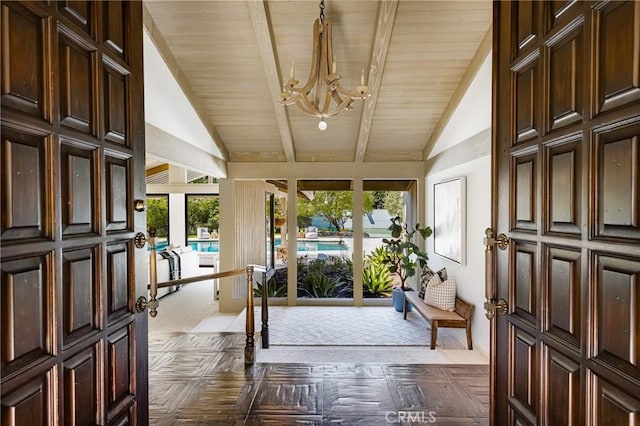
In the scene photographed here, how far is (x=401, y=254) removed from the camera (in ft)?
19.1

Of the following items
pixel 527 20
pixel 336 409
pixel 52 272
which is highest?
pixel 527 20

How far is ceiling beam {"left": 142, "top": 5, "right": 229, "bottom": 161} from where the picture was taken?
3.15 m

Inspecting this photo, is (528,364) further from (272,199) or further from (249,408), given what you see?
(272,199)

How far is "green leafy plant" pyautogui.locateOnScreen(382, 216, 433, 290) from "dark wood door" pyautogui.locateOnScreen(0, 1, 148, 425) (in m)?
4.70

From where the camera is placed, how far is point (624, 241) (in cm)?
89

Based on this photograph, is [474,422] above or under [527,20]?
under

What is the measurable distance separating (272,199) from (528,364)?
616 centimetres

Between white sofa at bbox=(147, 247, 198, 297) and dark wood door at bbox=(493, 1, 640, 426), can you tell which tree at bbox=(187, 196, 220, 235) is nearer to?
white sofa at bbox=(147, 247, 198, 297)

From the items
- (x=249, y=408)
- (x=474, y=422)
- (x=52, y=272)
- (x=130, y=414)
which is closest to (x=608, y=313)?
(x=52, y=272)

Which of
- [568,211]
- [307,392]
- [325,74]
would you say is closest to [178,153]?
[325,74]

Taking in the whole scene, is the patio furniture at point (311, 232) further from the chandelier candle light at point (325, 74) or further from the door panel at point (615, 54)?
the door panel at point (615, 54)

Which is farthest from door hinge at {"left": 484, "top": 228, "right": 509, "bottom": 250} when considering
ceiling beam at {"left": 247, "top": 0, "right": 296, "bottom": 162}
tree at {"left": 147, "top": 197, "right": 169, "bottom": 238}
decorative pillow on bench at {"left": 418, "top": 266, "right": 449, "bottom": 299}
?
tree at {"left": 147, "top": 197, "right": 169, "bottom": 238}

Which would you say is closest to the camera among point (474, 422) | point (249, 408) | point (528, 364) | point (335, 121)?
point (528, 364)

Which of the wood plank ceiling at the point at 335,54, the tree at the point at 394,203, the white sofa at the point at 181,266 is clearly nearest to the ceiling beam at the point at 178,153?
the wood plank ceiling at the point at 335,54
